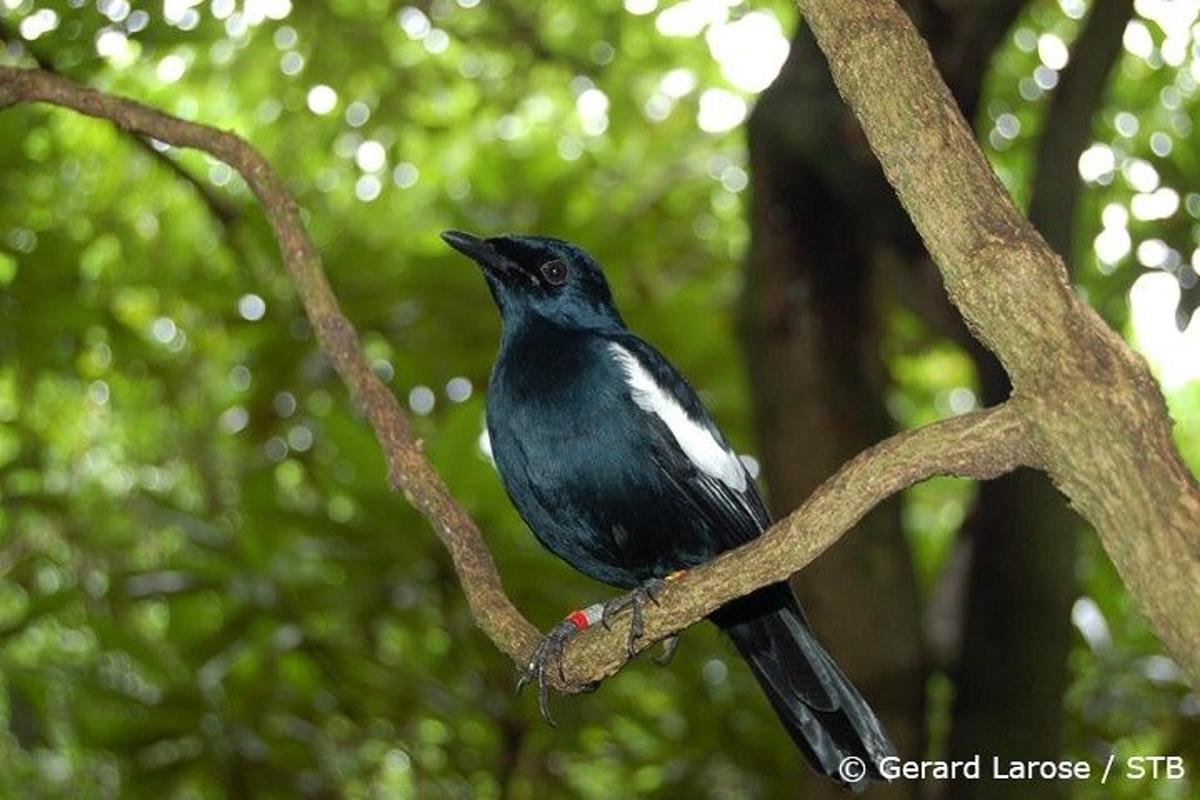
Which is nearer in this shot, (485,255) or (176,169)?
(485,255)

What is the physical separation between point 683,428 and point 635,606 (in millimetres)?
728

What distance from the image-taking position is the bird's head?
144 inches

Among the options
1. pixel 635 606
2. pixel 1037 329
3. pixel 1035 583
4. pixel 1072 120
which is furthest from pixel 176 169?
pixel 1037 329

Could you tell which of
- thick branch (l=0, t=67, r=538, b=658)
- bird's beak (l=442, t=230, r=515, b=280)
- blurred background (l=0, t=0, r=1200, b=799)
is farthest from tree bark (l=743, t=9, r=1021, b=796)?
thick branch (l=0, t=67, r=538, b=658)

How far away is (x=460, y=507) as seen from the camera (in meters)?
3.04

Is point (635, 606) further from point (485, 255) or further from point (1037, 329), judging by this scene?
point (485, 255)

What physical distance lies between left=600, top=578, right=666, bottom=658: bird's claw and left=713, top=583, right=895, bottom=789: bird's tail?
1.21 feet

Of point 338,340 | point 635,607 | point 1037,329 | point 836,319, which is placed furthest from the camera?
point 836,319

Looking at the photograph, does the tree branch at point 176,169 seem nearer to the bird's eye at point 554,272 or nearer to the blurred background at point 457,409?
the blurred background at point 457,409

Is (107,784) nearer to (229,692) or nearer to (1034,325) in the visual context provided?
(229,692)

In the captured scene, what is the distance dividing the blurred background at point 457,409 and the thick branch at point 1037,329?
2104 mm

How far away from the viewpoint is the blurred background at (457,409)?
4406 millimetres

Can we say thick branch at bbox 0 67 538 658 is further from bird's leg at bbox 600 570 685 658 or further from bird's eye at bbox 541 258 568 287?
bird's eye at bbox 541 258 568 287

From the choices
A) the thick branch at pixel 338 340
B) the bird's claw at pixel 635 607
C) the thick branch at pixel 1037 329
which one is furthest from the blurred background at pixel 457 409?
the thick branch at pixel 1037 329
